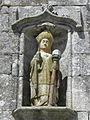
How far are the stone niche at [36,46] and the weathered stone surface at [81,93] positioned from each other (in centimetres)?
9

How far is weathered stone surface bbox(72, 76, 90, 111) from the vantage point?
8.45 metres

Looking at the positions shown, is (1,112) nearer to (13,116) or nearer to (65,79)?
(13,116)

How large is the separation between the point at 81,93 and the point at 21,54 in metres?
1.28

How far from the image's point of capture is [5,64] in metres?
8.84

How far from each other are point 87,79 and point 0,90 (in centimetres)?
151

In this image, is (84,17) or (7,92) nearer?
(7,92)

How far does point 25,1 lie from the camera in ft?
30.7

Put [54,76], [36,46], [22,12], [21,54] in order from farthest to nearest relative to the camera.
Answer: [22,12] < [36,46] < [21,54] < [54,76]

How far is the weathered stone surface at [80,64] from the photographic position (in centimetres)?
870

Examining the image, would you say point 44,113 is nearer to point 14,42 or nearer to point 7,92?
point 7,92

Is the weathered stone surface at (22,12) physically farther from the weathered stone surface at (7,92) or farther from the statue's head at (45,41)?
the weathered stone surface at (7,92)

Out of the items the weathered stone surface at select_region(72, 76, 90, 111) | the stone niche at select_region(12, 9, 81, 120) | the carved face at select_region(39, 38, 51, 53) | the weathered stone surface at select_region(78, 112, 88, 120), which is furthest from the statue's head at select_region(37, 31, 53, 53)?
the weathered stone surface at select_region(78, 112, 88, 120)

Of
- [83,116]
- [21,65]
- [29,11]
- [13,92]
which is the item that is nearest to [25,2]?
[29,11]

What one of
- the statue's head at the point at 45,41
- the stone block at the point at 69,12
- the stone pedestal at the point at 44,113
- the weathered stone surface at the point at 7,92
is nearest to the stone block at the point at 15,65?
the weathered stone surface at the point at 7,92
